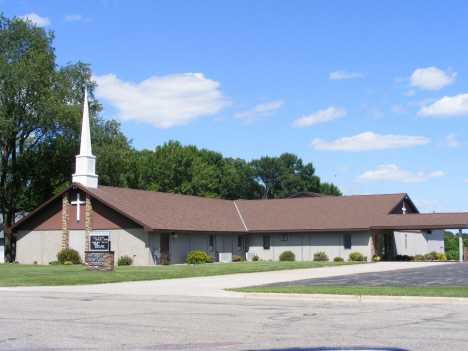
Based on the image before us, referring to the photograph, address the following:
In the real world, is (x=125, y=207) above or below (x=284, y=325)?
above

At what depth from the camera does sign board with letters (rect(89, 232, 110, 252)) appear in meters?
29.5

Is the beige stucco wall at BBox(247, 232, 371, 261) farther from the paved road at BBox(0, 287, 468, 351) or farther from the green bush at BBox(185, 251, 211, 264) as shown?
the paved road at BBox(0, 287, 468, 351)

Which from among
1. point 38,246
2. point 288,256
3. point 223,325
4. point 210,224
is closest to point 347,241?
point 288,256

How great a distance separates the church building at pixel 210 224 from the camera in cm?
3753

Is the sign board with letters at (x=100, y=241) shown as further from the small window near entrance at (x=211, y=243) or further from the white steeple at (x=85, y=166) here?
the small window near entrance at (x=211, y=243)

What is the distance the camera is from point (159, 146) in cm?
7381

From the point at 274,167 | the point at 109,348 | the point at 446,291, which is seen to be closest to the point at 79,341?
the point at 109,348

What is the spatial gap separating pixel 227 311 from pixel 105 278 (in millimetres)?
12288

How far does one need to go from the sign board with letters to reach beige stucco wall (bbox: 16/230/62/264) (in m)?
11.0

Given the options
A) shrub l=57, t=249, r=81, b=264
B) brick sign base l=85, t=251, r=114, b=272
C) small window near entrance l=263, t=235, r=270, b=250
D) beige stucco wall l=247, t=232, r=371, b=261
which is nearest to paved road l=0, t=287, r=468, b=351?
brick sign base l=85, t=251, r=114, b=272

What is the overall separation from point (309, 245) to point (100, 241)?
2013 cm

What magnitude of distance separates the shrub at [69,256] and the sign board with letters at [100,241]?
30.8ft

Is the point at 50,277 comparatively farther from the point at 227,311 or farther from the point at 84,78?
the point at 84,78

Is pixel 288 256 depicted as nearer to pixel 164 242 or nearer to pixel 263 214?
pixel 263 214
